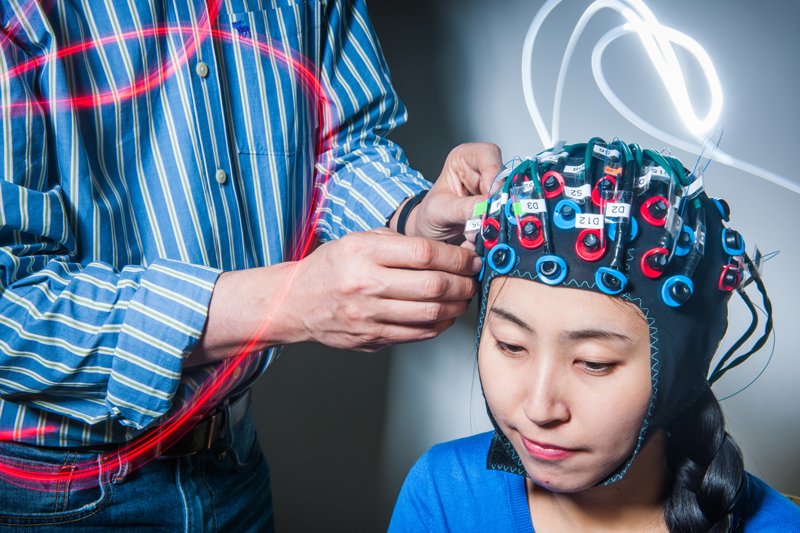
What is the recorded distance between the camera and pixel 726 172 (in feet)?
6.09

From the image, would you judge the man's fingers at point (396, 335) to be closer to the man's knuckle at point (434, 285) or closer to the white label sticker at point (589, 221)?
the man's knuckle at point (434, 285)

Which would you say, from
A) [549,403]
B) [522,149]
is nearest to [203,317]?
[549,403]

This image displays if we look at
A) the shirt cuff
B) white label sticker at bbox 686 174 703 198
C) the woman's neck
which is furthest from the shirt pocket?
the woman's neck

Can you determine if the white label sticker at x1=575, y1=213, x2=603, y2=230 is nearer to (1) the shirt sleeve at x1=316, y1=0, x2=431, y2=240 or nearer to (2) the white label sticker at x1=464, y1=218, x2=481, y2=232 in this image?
(2) the white label sticker at x1=464, y1=218, x2=481, y2=232

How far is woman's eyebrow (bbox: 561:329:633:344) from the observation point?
1.12m

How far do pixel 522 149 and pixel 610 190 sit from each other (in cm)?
103

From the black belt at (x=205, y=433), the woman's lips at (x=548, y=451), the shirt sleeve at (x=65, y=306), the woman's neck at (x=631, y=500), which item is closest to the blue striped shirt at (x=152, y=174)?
the shirt sleeve at (x=65, y=306)

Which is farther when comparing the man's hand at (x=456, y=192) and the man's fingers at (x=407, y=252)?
the man's hand at (x=456, y=192)

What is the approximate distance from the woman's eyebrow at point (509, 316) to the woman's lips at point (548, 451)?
0.24 m

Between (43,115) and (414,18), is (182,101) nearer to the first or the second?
(43,115)

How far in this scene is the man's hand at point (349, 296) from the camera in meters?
1.06

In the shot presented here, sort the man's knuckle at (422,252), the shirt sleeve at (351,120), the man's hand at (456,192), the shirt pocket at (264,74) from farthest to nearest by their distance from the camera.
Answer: the shirt sleeve at (351,120) < the shirt pocket at (264,74) < the man's hand at (456,192) < the man's knuckle at (422,252)

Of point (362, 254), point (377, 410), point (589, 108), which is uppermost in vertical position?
point (589, 108)

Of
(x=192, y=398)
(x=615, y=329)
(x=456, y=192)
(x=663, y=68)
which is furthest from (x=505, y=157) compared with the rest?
(x=192, y=398)
